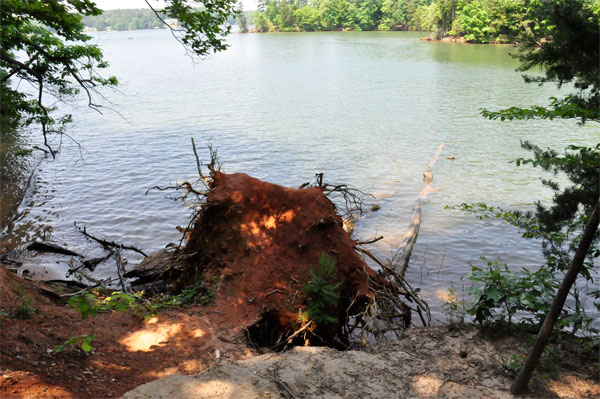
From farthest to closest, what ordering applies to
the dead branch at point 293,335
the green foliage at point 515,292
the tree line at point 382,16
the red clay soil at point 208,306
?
the tree line at point 382,16, the dead branch at point 293,335, the green foliage at point 515,292, the red clay soil at point 208,306

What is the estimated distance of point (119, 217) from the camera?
42.7ft

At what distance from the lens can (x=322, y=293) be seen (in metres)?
6.51

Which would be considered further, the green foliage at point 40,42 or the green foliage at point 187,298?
the green foliage at point 40,42

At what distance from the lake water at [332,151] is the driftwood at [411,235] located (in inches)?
11.3

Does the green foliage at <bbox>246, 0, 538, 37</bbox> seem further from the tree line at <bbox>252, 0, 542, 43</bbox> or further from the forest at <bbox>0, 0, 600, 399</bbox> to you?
the forest at <bbox>0, 0, 600, 399</bbox>

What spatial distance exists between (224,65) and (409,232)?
43.2 meters

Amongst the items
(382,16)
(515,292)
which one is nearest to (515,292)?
(515,292)

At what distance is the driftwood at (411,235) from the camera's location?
9797mm

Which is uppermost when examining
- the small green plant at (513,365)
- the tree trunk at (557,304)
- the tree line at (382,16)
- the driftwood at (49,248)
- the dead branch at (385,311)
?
the tree line at (382,16)

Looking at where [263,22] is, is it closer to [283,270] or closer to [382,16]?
[382,16]

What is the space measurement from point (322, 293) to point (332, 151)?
536 inches

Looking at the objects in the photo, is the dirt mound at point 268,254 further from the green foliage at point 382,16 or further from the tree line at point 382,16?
the green foliage at point 382,16

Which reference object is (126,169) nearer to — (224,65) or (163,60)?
(224,65)

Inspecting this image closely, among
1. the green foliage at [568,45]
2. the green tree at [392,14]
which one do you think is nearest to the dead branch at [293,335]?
the green foliage at [568,45]
